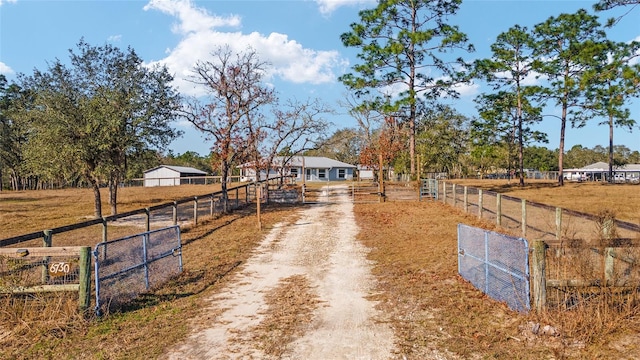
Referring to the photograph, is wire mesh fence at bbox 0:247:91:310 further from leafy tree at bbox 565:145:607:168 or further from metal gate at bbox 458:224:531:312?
leafy tree at bbox 565:145:607:168

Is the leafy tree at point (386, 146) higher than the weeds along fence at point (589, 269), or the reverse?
the leafy tree at point (386, 146)

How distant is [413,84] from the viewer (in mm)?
30688

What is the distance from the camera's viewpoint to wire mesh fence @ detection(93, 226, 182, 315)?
7.13 meters

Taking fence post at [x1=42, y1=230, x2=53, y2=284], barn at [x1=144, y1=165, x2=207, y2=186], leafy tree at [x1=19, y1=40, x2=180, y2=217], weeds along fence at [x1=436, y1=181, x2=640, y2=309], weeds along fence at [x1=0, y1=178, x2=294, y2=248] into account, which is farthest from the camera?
barn at [x1=144, y1=165, x2=207, y2=186]

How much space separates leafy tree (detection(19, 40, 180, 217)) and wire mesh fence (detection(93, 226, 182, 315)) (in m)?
11.1

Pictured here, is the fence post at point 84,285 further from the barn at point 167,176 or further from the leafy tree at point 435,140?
the barn at point 167,176

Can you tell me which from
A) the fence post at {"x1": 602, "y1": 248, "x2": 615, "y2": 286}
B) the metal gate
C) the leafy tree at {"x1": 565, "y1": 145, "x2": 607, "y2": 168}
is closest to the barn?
the metal gate

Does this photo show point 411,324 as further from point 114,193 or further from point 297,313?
point 114,193

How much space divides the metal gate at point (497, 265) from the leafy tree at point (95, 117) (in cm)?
1659

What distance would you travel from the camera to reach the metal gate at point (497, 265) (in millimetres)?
6443

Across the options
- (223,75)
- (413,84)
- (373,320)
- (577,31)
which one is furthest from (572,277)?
(577,31)

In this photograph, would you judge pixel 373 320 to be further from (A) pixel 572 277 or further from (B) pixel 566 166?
(B) pixel 566 166

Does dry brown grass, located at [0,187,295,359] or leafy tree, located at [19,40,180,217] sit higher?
leafy tree, located at [19,40,180,217]

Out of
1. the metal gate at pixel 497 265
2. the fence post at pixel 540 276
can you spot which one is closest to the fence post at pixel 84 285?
the metal gate at pixel 497 265
